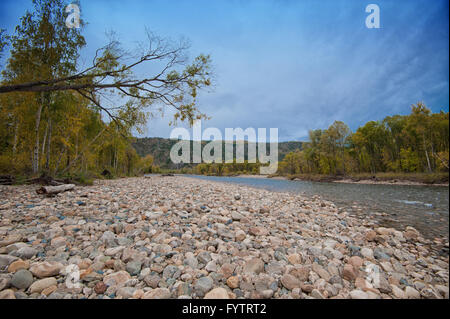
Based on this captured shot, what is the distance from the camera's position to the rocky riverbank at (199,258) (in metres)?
1.79

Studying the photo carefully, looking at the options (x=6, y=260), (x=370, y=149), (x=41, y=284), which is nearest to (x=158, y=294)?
(x=41, y=284)

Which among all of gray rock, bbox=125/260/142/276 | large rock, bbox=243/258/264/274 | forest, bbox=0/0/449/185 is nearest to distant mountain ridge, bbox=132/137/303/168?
forest, bbox=0/0/449/185

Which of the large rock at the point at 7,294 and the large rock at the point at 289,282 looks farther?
the large rock at the point at 289,282

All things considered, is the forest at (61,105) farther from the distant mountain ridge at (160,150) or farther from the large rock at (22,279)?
the distant mountain ridge at (160,150)

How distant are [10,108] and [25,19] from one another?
22.8 ft

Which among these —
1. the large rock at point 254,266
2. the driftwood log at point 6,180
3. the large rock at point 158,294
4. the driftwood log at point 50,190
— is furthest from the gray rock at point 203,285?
the driftwood log at point 6,180

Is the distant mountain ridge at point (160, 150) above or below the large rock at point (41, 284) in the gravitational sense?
above

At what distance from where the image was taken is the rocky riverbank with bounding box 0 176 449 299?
1.79 m

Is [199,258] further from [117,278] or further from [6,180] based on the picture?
[6,180]

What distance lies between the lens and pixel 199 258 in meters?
2.40

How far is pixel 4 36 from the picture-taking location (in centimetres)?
543

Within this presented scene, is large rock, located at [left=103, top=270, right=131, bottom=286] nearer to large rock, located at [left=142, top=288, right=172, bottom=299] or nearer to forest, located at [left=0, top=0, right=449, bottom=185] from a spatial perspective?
large rock, located at [left=142, top=288, right=172, bottom=299]
